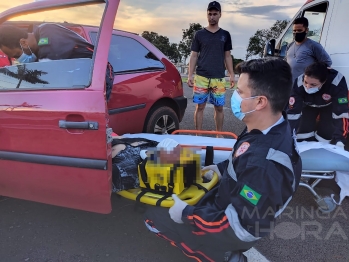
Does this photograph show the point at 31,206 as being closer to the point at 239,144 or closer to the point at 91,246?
the point at 91,246

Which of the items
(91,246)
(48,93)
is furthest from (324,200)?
(48,93)

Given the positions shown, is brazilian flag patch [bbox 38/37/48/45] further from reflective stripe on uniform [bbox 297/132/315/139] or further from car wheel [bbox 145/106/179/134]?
reflective stripe on uniform [bbox 297/132/315/139]

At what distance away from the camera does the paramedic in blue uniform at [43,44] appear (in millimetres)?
2203

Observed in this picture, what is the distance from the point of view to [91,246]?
2.24m

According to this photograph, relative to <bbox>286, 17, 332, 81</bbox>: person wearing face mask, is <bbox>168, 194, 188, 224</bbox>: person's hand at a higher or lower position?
lower

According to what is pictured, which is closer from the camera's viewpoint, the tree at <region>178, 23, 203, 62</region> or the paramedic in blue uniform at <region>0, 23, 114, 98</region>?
the paramedic in blue uniform at <region>0, 23, 114, 98</region>

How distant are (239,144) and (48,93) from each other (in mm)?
1244

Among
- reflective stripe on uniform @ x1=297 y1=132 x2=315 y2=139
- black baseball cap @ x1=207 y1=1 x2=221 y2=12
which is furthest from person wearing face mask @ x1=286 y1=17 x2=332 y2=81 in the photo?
black baseball cap @ x1=207 y1=1 x2=221 y2=12

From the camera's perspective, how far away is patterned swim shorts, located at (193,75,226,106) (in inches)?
165

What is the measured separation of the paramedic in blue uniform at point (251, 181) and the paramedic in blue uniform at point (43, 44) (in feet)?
3.69

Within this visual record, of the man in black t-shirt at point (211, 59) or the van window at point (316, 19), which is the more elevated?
the van window at point (316, 19)

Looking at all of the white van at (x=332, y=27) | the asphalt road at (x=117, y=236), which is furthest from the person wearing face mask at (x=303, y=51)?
the asphalt road at (x=117, y=236)

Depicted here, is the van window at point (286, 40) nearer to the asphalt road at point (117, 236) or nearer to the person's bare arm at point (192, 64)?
the person's bare arm at point (192, 64)

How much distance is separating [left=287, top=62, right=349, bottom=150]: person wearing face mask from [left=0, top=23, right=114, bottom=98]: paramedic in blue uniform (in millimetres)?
1958
